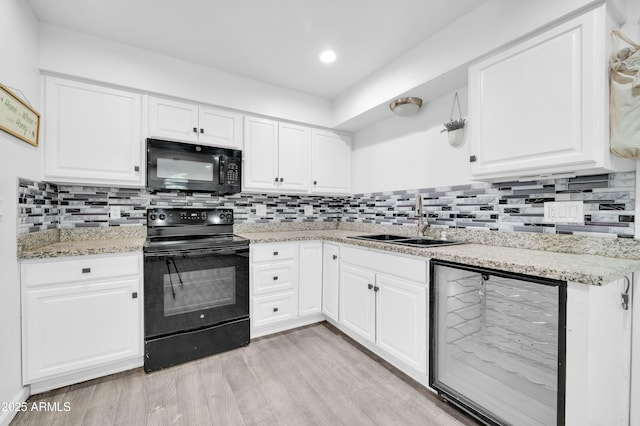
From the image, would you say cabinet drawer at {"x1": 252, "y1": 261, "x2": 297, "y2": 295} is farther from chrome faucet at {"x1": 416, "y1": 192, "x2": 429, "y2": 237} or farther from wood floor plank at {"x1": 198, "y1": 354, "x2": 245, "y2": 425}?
chrome faucet at {"x1": 416, "y1": 192, "x2": 429, "y2": 237}

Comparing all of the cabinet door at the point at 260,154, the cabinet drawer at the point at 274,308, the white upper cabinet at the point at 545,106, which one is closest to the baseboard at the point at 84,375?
the cabinet drawer at the point at 274,308

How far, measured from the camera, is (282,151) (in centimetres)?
285

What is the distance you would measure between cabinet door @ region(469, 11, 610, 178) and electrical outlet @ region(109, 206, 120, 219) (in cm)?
275

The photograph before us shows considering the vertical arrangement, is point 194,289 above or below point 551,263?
below

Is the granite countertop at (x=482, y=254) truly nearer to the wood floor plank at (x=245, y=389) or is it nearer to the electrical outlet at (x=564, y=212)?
the electrical outlet at (x=564, y=212)

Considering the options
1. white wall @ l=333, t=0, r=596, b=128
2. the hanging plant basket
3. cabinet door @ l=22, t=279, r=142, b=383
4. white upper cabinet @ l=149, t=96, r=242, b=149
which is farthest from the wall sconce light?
cabinet door @ l=22, t=279, r=142, b=383

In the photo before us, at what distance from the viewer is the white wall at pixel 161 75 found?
1.92m

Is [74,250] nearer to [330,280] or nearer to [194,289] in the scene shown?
[194,289]

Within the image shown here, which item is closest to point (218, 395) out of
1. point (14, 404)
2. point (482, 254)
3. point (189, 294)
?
point (189, 294)

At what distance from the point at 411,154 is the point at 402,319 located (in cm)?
149

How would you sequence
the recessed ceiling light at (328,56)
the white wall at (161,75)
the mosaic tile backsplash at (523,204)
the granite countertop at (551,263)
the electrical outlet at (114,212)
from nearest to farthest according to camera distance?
the granite countertop at (551,263) → the mosaic tile backsplash at (523,204) → the white wall at (161,75) → the recessed ceiling light at (328,56) → the electrical outlet at (114,212)

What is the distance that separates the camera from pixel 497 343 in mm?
1536

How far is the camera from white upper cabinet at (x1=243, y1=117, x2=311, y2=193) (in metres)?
2.67

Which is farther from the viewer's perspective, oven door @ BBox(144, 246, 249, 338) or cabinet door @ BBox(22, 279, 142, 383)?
oven door @ BBox(144, 246, 249, 338)
